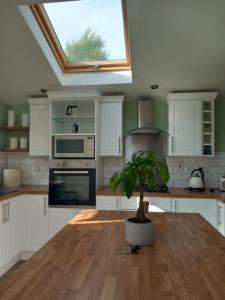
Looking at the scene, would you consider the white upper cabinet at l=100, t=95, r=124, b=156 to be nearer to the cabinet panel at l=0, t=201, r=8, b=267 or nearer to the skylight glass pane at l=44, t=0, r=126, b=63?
the skylight glass pane at l=44, t=0, r=126, b=63

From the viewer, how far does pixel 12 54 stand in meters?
2.87

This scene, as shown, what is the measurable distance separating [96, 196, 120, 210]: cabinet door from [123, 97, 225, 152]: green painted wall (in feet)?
3.70

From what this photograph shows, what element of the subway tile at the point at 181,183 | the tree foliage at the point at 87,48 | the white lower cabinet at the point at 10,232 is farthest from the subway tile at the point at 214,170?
the white lower cabinet at the point at 10,232

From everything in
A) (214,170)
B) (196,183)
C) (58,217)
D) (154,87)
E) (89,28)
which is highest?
(89,28)

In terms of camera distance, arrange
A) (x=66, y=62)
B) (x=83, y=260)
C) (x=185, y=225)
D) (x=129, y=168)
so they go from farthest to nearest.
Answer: (x=66, y=62) < (x=185, y=225) < (x=129, y=168) < (x=83, y=260)

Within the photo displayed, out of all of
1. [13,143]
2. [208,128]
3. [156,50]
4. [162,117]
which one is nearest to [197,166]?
[208,128]

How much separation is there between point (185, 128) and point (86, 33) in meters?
1.77

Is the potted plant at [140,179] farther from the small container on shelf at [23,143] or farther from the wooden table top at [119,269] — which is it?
the small container on shelf at [23,143]

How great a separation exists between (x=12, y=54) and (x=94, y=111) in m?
1.28

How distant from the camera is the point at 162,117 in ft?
12.4

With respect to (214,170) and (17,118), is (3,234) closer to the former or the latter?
(17,118)

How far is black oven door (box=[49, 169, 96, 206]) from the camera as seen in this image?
10.9 ft

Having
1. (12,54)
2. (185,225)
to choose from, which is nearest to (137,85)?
(12,54)

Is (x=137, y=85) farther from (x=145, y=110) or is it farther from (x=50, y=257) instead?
(x=50, y=257)
